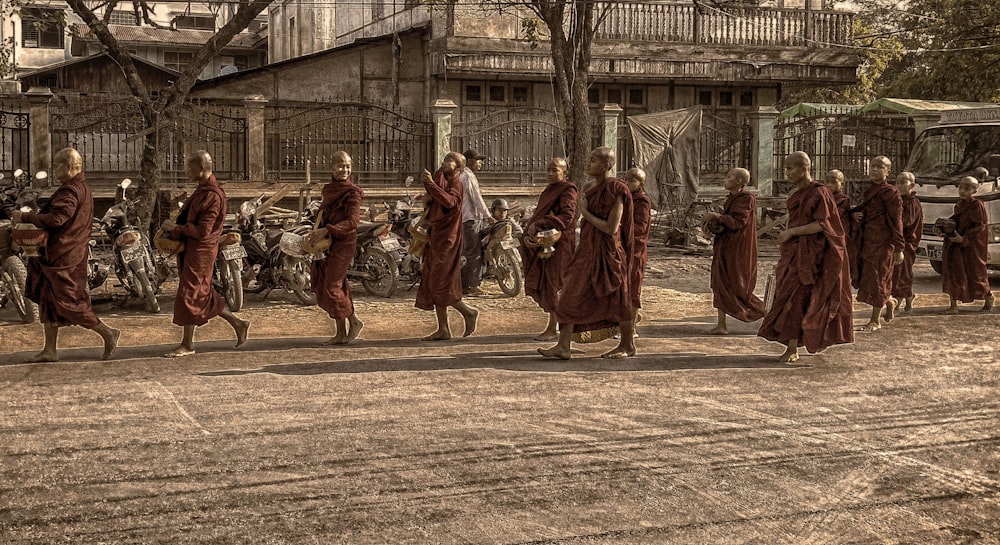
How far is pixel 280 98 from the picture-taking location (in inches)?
966

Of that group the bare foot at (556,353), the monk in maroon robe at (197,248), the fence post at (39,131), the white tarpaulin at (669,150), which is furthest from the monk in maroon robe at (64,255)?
the white tarpaulin at (669,150)

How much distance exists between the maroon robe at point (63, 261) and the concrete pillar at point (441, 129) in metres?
11.3

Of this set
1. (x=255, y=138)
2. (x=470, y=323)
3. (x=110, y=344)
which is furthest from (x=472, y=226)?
(x=255, y=138)

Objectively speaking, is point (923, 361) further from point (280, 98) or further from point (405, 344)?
point (280, 98)

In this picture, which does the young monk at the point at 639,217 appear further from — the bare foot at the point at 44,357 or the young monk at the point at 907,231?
the bare foot at the point at 44,357

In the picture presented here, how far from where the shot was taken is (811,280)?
867 centimetres

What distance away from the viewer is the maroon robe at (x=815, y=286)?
8.64m

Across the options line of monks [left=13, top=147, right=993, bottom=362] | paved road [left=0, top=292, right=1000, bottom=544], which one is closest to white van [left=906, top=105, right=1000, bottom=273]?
line of monks [left=13, top=147, right=993, bottom=362]

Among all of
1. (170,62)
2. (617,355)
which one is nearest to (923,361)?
(617,355)

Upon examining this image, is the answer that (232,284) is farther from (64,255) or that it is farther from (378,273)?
(64,255)

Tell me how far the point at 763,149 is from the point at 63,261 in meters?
15.3

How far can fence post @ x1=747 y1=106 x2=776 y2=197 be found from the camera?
21.1m

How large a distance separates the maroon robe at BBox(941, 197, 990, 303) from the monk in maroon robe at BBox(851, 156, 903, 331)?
60.2 inches

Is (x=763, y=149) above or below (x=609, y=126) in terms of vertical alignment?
below
